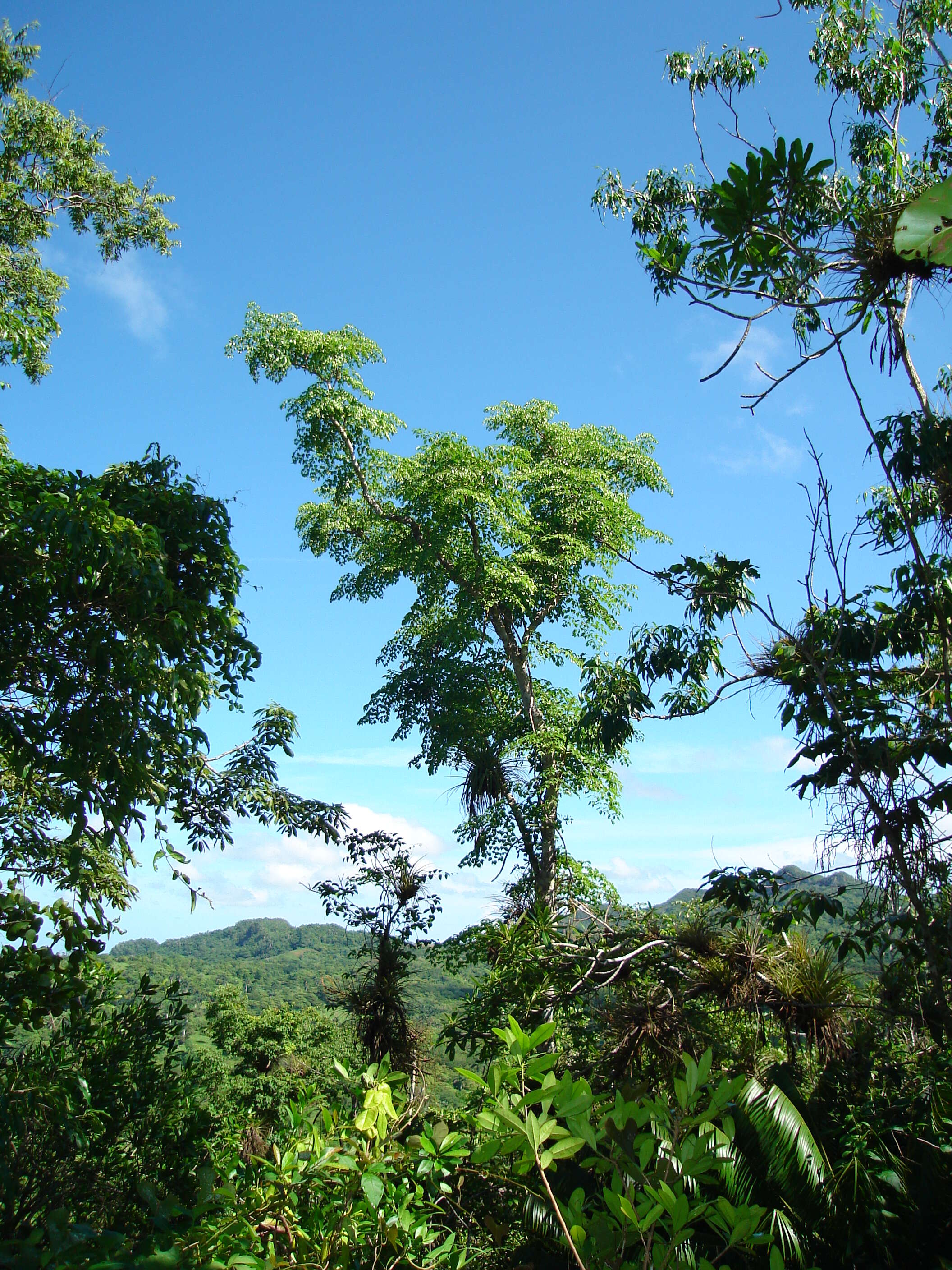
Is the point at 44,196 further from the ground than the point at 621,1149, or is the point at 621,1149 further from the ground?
the point at 44,196

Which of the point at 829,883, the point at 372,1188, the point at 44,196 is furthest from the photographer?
the point at 44,196

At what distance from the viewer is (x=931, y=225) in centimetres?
175

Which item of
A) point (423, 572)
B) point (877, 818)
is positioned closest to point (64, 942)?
point (877, 818)

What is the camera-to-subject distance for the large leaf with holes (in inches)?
65.3

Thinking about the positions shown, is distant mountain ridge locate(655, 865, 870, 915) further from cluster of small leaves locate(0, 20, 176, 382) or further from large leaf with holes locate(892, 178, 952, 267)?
cluster of small leaves locate(0, 20, 176, 382)

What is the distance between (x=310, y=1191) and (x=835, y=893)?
3905mm

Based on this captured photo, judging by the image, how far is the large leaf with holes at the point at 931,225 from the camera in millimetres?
1659

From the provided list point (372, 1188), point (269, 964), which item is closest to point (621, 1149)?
point (372, 1188)

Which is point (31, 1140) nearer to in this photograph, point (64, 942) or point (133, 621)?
point (64, 942)

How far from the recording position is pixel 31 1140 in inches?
156

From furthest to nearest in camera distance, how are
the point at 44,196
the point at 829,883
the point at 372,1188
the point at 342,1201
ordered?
the point at 44,196 < the point at 829,883 < the point at 342,1201 < the point at 372,1188

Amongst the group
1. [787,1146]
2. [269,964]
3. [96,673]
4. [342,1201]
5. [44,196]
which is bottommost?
[269,964]

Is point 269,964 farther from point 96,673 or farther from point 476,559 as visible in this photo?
point 96,673

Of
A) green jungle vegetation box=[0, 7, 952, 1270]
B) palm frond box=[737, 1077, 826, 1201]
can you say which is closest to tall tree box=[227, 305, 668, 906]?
green jungle vegetation box=[0, 7, 952, 1270]
